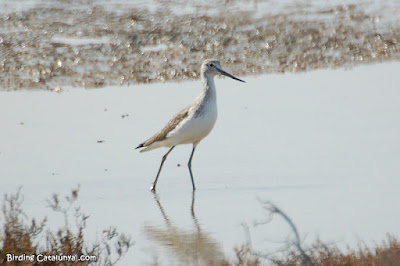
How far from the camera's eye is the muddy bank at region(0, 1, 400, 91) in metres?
15.5

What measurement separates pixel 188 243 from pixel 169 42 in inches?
423

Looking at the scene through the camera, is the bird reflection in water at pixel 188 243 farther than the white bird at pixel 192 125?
No

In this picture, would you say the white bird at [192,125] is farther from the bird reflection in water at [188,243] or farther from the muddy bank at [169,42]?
the muddy bank at [169,42]

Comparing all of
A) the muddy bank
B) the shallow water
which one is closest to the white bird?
the shallow water

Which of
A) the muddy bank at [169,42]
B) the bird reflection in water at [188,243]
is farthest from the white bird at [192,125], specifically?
the muddy bank at [169,42]

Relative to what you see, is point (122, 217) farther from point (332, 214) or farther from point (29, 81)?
point (29, 81)

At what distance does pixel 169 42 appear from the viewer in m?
17.4

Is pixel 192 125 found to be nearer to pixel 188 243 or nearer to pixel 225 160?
pixel 225 160

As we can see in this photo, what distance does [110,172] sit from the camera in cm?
976

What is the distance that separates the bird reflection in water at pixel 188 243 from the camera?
6.53 m

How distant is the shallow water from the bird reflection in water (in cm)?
2

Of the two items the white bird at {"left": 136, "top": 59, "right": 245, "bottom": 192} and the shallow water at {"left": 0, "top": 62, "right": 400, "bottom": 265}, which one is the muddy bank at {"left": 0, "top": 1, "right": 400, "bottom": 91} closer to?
the shallow water at {"left": 0, "top": 62, "right": 400, "bottom": 265}

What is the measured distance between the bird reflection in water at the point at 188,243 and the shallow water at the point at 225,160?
2 centimetres

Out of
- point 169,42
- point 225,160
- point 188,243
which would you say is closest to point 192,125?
point 225,160
